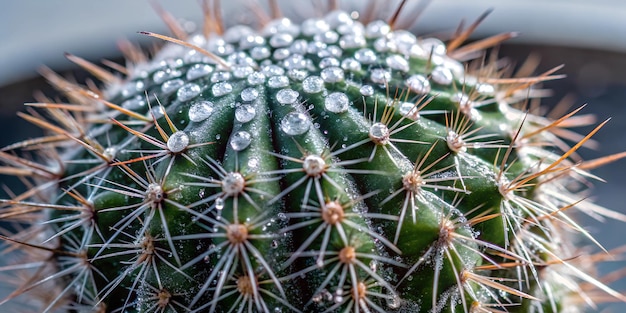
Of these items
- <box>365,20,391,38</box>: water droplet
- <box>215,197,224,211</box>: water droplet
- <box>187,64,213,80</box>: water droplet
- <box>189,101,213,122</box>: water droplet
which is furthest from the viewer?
<box>365,20,391,38</box>: water droplet

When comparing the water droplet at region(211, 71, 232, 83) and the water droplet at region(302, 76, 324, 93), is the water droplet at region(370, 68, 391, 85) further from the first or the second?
the water droplet at region(211, 71, 232, 83)

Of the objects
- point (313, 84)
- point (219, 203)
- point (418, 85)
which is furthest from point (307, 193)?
point (418, 85)

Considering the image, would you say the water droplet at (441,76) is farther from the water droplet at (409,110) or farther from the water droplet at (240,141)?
the water droplet at (240,141)

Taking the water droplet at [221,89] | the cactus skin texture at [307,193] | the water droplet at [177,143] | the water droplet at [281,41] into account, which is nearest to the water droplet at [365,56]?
the cactus skin texture at [307,193]

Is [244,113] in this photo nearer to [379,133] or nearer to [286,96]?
[286,96]

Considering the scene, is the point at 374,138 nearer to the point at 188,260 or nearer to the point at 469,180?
the point at 469,180

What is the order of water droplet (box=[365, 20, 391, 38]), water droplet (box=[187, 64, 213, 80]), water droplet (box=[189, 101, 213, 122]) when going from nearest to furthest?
water droplet (box=[189, 101, 213, 122]), water droplet (box=[187, 64, 213, 80]), water droplet (box=[365, 20, 391, 38])

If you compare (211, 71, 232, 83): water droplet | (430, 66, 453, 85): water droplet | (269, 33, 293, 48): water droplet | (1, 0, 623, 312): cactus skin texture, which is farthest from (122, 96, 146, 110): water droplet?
(430, 66, 453, 85): water droplet

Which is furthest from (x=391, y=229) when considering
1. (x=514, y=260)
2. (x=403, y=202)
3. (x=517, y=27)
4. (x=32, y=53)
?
(x=32, y=53)
